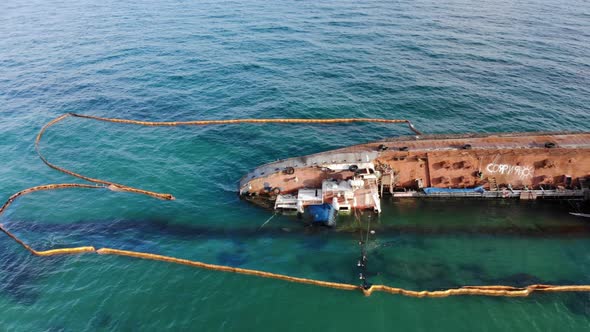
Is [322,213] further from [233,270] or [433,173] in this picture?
[433,173]

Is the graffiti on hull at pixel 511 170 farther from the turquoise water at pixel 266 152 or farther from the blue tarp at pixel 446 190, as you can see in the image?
the turquoise water at pixel 266 152

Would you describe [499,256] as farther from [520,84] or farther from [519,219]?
[520,84]

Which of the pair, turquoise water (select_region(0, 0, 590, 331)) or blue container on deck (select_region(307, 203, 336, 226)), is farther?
blue container on deck (select_region(307, 203, 336, 226))

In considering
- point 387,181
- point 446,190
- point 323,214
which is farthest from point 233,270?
point 446,190

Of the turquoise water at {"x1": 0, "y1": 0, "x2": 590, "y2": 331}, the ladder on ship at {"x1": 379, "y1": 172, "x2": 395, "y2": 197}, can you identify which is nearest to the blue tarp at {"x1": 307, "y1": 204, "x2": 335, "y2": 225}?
the turquoise water at {"x1": 0, "y1": 0, "x2": 590, "y2": 331}

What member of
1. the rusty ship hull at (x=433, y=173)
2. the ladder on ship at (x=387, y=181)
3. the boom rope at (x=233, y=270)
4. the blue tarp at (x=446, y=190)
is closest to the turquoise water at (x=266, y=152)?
the boom rope at (x=233, y=270)

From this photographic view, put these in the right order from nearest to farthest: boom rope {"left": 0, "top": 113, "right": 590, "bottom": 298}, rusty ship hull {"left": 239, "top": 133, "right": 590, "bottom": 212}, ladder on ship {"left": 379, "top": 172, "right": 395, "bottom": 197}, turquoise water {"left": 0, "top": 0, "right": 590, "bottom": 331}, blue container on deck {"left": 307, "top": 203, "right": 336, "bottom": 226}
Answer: turquoise water {"left": 0, "top": 0, "right": 590, "bottom": 331}
boom rope {"left": 0, "top": 113, "right": 590, "bottom": 298}
blue container on deck {"left": 307, "top": 203, "right": 336, "bottom": 226}
rusty ship hull {"left": 239, "top": 133, "right": 590, "bottom": 212}
ladder on ship {"left": 379, "top": 172, "right": 395, "bottom": 197}

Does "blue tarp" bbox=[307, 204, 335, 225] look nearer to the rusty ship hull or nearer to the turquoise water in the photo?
the rusty ship hull
